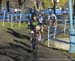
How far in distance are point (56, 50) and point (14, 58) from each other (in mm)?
3529

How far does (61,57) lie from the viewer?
597 inches

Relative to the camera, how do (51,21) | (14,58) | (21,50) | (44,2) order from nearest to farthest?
(14,58) → (21,50) → (51,21) → (44,2)

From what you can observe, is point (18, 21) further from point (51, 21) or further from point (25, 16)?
point (51, 21)

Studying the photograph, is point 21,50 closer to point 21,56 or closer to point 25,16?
point 21,56

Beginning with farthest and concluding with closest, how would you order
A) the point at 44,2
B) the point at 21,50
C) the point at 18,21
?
the point at 44,2
the point at 18,21
the point at 21,50

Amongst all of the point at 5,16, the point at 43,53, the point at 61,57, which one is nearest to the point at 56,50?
the point at 43,53

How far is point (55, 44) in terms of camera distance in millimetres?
19766

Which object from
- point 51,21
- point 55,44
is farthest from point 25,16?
point 55,44

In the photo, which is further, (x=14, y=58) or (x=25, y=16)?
(x=25, y=16)

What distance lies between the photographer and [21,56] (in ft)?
50.0

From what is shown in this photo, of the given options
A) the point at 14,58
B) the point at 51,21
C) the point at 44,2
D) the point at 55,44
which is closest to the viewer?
→ the point at 14,58

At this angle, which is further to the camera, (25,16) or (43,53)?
(25,16)

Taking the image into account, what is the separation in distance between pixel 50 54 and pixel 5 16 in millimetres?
23442

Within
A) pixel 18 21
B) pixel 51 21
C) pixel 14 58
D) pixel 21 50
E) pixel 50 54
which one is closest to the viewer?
pixel 14 58
